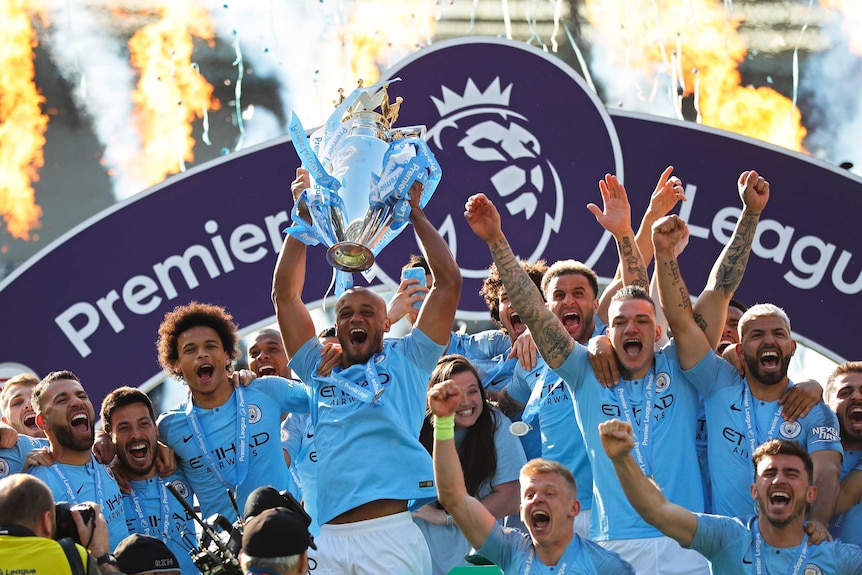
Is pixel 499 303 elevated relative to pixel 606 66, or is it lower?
lower

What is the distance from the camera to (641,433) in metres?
5.23

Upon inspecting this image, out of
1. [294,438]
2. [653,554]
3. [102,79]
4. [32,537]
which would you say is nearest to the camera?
[32,537]

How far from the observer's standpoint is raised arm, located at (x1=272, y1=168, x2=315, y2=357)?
18.3 ft

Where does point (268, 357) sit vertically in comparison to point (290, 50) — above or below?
below

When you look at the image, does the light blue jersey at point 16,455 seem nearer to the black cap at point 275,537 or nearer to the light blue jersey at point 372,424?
the light blue jersey at point 372,424

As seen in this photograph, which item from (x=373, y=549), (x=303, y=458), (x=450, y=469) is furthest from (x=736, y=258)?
(x=303, y=458)

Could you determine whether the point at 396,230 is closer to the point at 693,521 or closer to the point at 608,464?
the point at 608,464

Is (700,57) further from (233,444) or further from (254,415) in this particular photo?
(233,444)

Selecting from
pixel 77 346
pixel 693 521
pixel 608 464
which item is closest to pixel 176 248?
pixel 77 346

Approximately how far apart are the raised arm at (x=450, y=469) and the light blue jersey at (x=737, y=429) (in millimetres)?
1003

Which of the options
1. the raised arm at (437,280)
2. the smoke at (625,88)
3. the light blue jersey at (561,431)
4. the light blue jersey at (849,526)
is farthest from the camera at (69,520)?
the smoke at (625,88)

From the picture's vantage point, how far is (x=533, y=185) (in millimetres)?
8164

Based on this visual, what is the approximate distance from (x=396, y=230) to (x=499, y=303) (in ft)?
3.97

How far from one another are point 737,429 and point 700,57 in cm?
386
